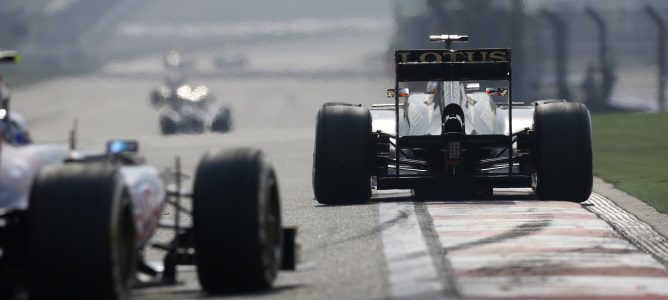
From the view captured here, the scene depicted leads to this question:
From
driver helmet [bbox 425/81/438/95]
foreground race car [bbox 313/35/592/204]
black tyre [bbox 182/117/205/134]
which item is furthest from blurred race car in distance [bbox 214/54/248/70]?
foreground race car [bbox 313/35/592/204]

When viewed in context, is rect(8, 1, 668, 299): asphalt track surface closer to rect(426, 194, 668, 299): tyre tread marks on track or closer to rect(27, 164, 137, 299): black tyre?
rect(426, 194, 668, 299): tyre tread marks on track

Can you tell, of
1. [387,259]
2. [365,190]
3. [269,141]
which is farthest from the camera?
[269,141]

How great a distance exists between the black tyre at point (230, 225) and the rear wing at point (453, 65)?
316 inches

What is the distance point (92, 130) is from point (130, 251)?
50781 millimetres

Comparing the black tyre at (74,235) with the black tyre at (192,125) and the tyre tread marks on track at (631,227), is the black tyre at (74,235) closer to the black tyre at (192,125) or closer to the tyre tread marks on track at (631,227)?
the tyre tread marks on track at (631,227)

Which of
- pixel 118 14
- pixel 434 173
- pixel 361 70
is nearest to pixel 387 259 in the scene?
pixel 434 173

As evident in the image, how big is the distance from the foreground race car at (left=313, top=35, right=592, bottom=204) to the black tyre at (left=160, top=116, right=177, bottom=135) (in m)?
31.2

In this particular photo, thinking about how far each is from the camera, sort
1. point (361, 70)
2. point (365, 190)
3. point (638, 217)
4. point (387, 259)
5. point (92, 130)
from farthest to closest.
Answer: point (361, 70)
point (92, 130)
point (365, 190)
point (638, 217)
point (387, 259)

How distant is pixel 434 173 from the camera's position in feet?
58.3

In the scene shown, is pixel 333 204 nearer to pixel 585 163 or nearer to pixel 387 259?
pixel 585 163

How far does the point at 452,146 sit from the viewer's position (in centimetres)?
1738

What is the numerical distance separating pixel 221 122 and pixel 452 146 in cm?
3317

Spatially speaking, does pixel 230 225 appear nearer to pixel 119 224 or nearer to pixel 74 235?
pixel 119 224

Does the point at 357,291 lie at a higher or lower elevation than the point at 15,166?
lower
